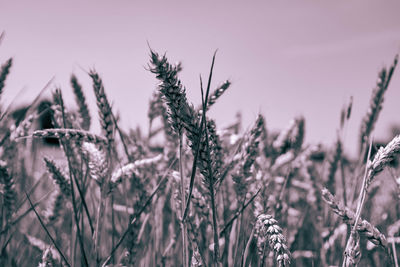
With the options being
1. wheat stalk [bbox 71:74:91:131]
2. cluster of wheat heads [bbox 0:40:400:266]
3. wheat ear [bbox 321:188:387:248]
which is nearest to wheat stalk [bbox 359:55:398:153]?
cluster of wheat heads [bbox 0:40:400:266]

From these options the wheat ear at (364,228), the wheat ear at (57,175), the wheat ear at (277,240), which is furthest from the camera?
the wheat ear at (57,175)

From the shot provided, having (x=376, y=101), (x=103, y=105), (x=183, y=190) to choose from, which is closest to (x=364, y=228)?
(x=183, y=190)

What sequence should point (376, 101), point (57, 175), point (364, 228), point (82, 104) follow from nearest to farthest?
point (364, 228) < point (57, 175) < point (82, 104) < point (376, 101)

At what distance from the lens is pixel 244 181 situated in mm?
1313

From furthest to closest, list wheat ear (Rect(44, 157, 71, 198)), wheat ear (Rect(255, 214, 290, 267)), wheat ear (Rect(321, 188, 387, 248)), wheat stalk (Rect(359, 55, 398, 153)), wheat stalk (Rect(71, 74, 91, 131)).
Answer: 1. wheat stalk (Rect(359, 55, 398, 153))
2. wheat stalk (Rect(71, 74, 91, 131))
3. wheat ear (Rect(44, 157, 71, 198))
4. wheat ear (Rect(321, 188, 387, 248))
5. wheat ear (Rect(255, 214, 290, 267))

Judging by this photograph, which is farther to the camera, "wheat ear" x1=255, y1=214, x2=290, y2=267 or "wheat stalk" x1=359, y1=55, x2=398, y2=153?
"wheat stalk" x1=359, y1=55, x2=398, y2=153

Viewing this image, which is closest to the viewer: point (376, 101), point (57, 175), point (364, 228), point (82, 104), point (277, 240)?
point (277, 240)

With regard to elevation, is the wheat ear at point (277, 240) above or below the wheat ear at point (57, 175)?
below

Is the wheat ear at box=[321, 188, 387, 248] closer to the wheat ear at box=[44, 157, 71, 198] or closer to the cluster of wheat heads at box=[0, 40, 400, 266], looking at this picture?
the cluster of wheat heads at box=[0, 40, 400, 266]

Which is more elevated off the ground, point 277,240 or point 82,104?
point 82,104

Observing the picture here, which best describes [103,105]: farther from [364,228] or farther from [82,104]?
[364,228]

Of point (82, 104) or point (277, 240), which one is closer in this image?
point (277, 240)

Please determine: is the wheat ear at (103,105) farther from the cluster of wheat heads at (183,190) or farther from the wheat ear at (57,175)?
the wheat ear at (57,175)

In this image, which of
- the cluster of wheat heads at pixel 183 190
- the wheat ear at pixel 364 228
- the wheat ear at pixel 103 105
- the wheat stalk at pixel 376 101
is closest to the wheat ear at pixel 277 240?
the cluster of wheat heads at pixel 183 190
